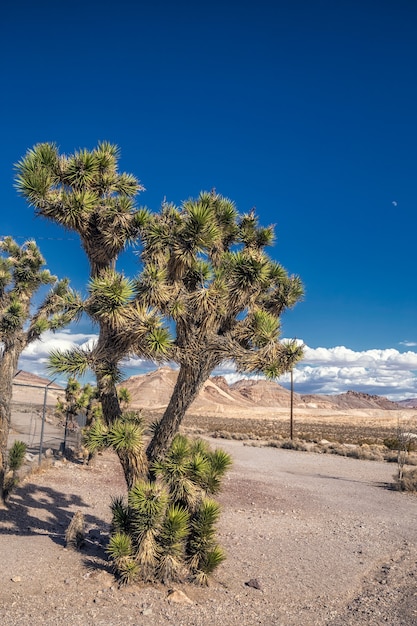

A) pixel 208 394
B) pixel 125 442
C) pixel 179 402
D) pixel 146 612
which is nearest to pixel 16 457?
pixel 125 442

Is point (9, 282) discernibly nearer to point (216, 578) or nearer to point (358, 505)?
point (216, 578)

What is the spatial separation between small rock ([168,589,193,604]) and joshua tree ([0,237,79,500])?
19.6 ft

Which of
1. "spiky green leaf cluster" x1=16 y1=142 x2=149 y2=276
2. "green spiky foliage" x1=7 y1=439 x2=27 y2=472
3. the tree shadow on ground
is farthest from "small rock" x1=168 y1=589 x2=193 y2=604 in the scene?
"green spiky foliage" x1=7 y1=439 x2=27 y2=472

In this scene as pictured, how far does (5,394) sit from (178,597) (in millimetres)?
6823

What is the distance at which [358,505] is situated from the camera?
48.6 ft

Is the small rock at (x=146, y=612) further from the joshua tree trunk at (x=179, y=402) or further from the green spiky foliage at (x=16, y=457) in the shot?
the green spiky foliage at (x=16, y=457)

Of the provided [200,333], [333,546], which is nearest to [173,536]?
[200,333]

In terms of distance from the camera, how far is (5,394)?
39.1 feet

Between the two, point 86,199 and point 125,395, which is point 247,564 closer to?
point 86,199

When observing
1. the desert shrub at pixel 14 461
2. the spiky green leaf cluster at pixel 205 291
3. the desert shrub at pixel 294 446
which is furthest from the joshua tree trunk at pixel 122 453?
the desert shrub at pixel 294 446

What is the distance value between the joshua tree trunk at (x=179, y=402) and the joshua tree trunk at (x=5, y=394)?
495 centimetres

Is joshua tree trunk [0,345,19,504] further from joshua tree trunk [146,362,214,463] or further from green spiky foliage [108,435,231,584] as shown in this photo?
joshua tree trunk [146,362,214,463]

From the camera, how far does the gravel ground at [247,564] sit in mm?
6586

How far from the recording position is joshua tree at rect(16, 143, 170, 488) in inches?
294
